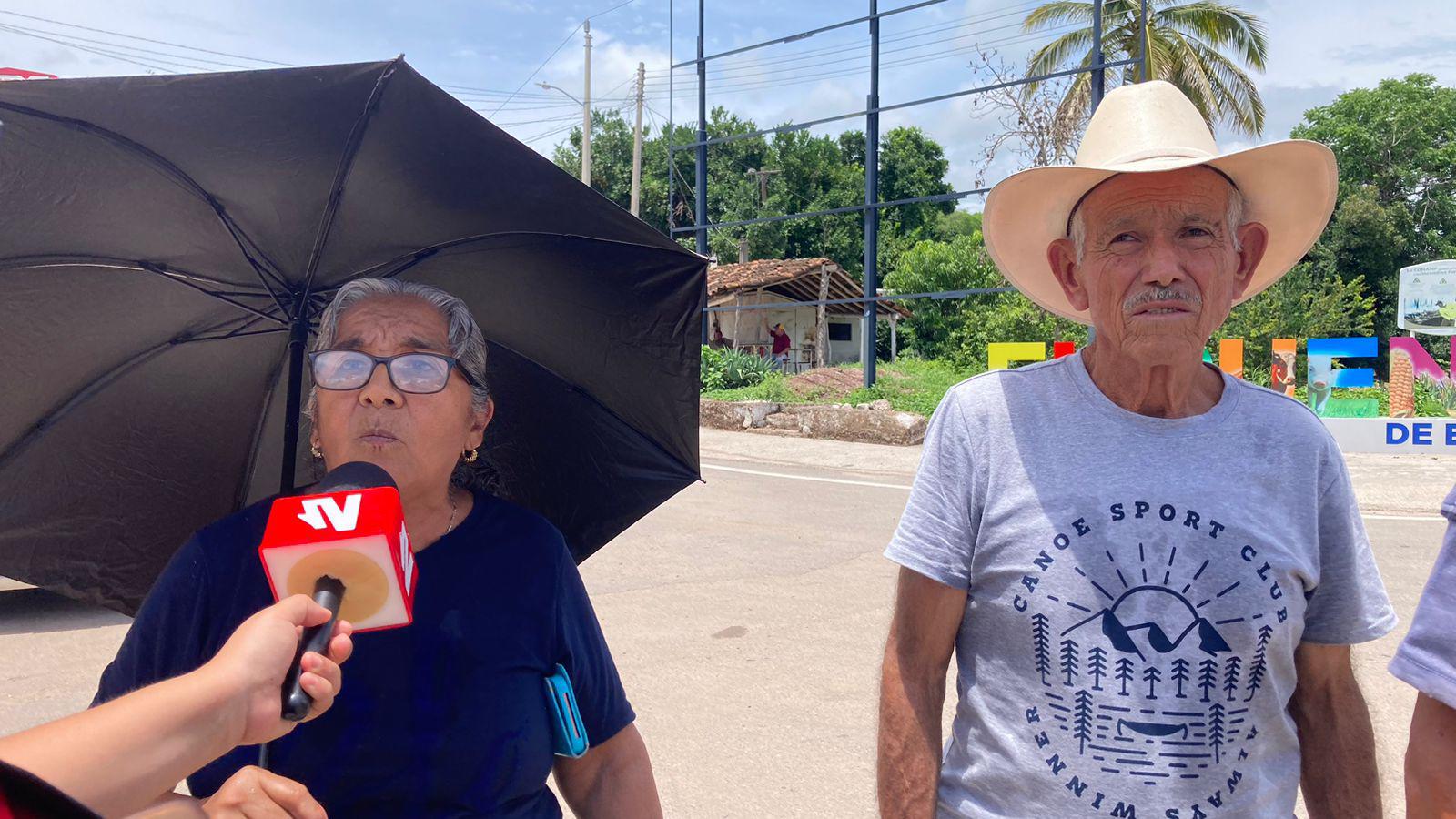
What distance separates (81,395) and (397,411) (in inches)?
31.2

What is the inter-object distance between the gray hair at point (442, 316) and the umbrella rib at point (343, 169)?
89 mm

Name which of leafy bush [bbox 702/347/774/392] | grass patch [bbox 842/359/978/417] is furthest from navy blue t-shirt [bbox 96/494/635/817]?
leafy bush [bbox 702/347/774/392]

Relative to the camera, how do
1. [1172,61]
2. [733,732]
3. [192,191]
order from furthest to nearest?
[1172,61] < [733,732] < [192,191]

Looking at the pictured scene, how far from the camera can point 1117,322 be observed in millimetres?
1897

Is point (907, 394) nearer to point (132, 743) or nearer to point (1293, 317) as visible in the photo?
point (1293, 317)

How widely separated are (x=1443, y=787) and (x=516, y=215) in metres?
1.87

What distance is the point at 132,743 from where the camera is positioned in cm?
89

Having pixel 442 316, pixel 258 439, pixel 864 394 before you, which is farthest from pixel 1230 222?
pixel 864 394

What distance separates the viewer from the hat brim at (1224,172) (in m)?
1.97

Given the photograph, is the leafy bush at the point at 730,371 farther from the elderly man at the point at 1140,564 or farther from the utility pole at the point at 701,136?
the elderly man at the point at 1140,564

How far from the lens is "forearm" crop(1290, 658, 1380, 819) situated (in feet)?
5.88

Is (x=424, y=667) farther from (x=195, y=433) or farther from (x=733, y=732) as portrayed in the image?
(x=733, y=732)

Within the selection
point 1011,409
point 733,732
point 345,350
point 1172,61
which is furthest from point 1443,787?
point 1172,61

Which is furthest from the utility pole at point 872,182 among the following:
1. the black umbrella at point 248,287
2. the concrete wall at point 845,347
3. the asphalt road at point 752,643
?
the concrete wall at point 845,347
